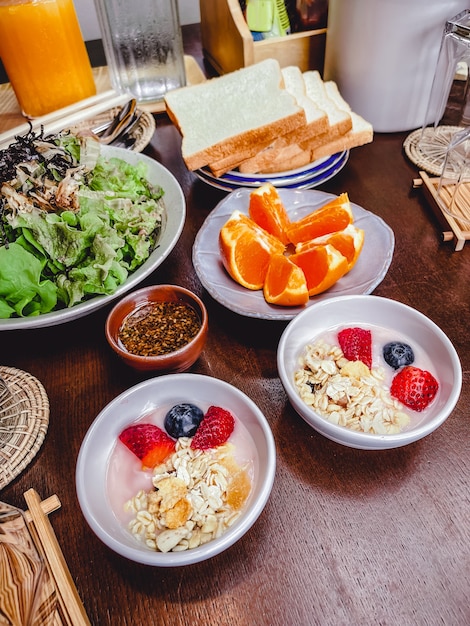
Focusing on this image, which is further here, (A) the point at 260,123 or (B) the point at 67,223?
(A) the point at 260,123

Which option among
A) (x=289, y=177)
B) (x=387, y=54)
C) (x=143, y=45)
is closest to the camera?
(x=289, y=177)

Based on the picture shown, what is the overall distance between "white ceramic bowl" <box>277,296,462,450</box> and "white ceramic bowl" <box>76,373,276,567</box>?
3.4 inches

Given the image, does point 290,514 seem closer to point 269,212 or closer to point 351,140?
point 269,212

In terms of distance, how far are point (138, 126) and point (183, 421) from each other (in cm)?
113

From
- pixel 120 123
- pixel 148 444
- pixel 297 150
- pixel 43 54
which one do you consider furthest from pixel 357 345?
pixel 43 54

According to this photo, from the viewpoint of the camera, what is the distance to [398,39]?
1371mm

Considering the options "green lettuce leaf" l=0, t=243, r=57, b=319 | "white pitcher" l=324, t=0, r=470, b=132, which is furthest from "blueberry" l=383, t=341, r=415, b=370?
"white pitcher" l=324, t=0, r=470, b=132

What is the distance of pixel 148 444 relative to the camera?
2.52 ft

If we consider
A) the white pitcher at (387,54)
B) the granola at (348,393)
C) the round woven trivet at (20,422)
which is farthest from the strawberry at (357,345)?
the white pitcher at (387,54)

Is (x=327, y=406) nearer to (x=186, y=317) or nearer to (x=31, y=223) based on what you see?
(x=186, y=317)

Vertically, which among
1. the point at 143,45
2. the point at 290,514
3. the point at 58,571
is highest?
the point at 143,45

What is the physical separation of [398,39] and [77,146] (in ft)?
3.08

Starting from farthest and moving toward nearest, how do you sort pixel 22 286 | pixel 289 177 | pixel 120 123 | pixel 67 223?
pixel 120 123
pixel 289 177
pixel 67 223
pixel 22 286

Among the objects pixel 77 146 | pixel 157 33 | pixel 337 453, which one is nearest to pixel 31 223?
pixel 77 146
